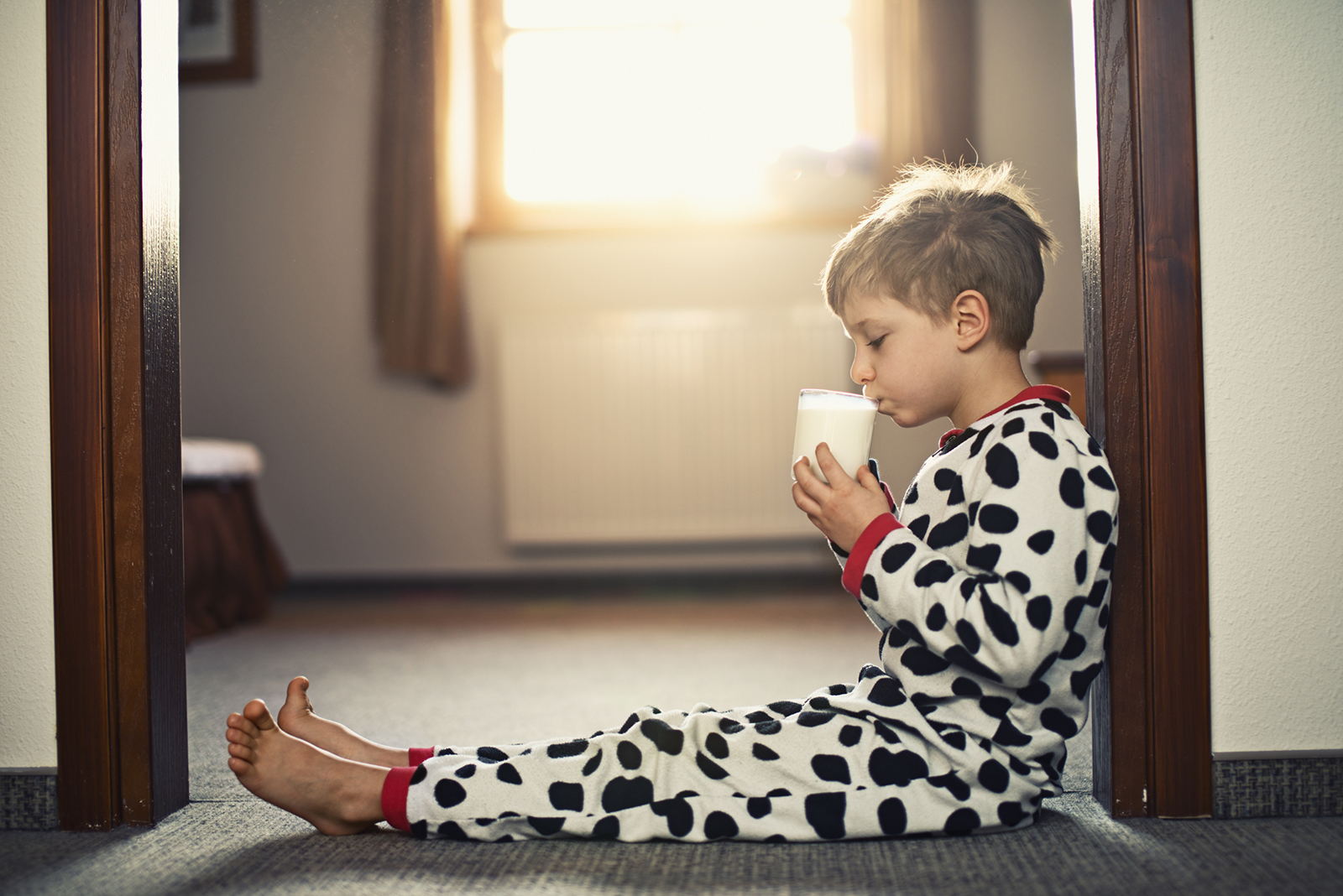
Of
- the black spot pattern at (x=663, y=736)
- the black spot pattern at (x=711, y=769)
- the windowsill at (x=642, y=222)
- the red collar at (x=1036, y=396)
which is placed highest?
the windowsill at (x=642, y=222)

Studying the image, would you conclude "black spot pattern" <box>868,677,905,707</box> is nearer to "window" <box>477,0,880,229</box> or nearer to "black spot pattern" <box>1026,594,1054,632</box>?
"black spot pattern" <box>1026,594,1054,632</box>

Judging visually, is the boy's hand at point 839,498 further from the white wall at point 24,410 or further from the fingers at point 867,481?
the white wall at point 24,410

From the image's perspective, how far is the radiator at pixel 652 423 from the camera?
8.35ft

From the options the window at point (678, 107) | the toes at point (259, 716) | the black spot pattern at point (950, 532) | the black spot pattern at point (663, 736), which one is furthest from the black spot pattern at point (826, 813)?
the window at point (678, 107)

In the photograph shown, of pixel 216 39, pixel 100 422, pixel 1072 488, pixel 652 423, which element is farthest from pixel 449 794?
pixel 652 423

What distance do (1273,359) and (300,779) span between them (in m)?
0.93

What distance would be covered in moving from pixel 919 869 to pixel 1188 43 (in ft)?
2.43

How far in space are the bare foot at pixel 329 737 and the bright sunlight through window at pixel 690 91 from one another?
2.02 metres

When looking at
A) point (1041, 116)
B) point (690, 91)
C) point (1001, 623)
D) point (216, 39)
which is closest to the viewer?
point (1001, 623)

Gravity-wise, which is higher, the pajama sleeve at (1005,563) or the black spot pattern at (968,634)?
the pajama sleeve at (1005,563)

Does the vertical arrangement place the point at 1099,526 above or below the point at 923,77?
below

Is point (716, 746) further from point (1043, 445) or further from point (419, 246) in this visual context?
point (419, 246)

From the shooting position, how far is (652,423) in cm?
257

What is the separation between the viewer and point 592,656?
1.77m
